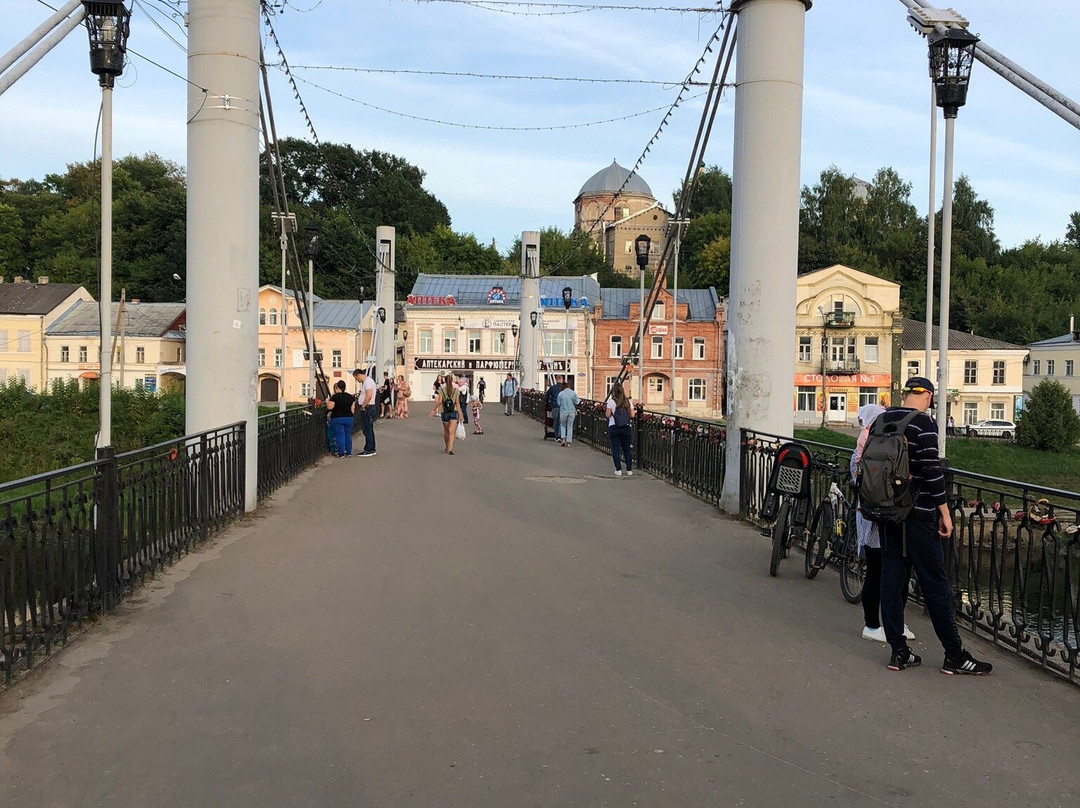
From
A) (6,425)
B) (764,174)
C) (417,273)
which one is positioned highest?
(417,273)

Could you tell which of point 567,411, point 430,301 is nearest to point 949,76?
point 567,411

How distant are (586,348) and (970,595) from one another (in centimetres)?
6406

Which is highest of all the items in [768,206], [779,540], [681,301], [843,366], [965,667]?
[681,301]

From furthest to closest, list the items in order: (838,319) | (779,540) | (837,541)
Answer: (838,319) → (779,540) → (837,541)

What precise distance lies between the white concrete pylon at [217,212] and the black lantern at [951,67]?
8.14 m

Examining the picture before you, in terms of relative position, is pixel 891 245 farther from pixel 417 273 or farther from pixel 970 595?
pixel 970 595

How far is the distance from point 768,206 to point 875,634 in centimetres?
697

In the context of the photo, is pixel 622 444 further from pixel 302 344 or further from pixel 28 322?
pixel 28 322

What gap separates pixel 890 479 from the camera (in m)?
6.27

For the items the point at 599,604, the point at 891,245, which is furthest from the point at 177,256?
the point at 599,604

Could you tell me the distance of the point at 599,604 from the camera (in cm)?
785

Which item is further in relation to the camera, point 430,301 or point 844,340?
point 430,301

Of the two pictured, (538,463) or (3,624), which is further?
(538,463)

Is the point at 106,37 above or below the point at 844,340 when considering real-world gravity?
above
